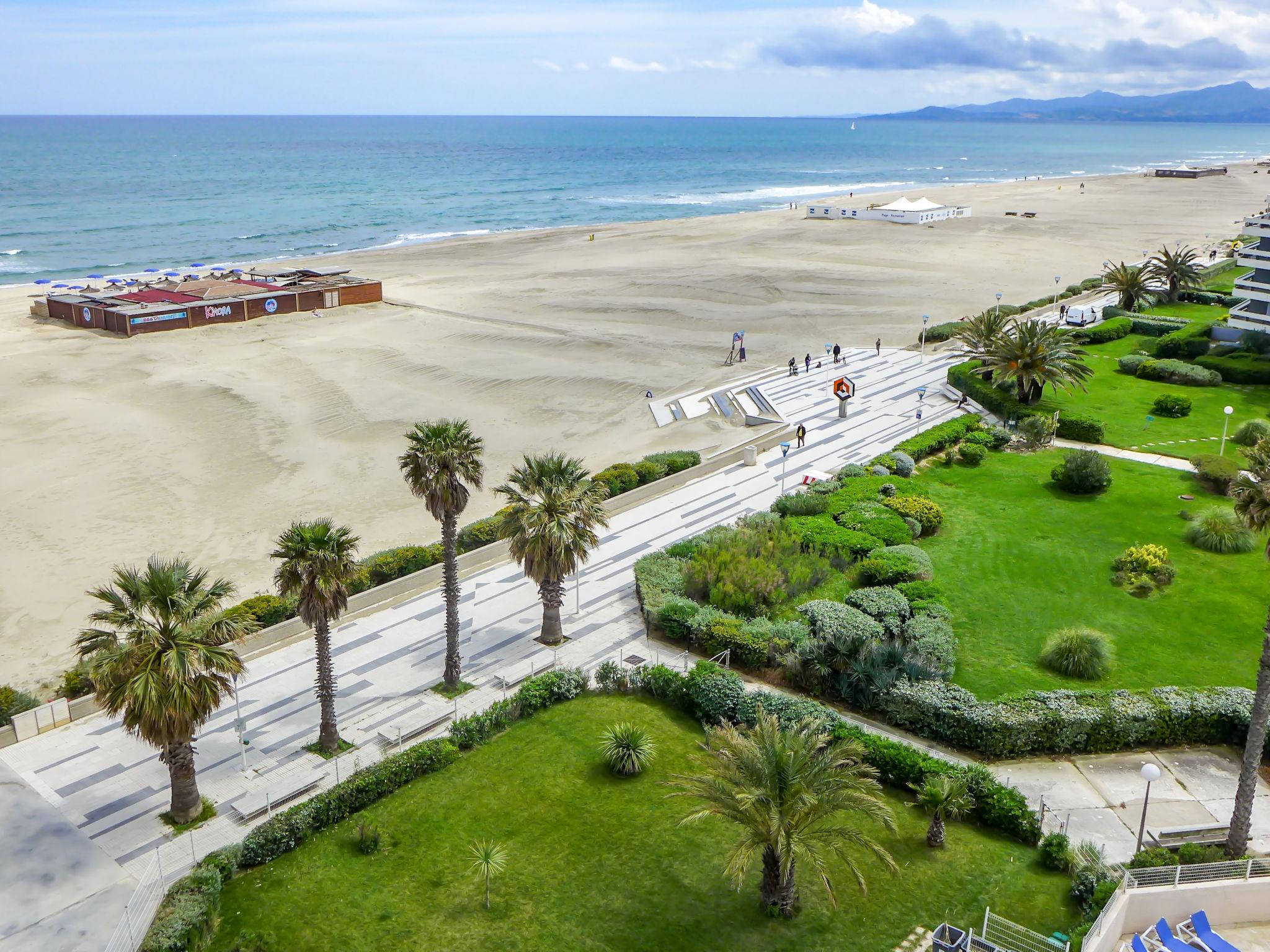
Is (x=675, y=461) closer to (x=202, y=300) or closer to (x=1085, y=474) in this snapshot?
(x=1085, y=474)

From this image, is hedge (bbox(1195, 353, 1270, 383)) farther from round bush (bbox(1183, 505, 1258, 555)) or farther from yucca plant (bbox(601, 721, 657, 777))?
yucca plant (bbox(601, 721, 657, 777))

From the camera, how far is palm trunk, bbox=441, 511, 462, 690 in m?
22.8

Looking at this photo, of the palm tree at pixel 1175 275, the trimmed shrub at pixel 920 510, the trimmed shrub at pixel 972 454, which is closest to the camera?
the trimmed shrub at pixel 920 510

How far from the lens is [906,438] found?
4144 cm

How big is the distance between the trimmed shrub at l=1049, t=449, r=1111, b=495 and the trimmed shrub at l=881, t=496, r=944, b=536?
567 centimetres

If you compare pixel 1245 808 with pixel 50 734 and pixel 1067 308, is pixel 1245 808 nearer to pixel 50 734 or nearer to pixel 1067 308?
pixel 50 734

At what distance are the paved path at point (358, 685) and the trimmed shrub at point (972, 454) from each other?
15.6 feet

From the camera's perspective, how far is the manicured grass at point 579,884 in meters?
15.6

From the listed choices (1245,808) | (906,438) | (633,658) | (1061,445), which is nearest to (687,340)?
(906,438)

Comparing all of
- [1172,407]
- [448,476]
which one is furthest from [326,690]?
[1172,407]

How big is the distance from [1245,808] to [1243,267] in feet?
244

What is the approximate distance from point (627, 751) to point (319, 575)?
7192mm

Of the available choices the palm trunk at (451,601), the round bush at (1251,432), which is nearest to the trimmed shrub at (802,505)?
the palm trunk at (451,601)

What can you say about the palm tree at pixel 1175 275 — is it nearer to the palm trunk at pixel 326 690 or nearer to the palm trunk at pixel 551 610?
the palm trunk at pixel 551 610
